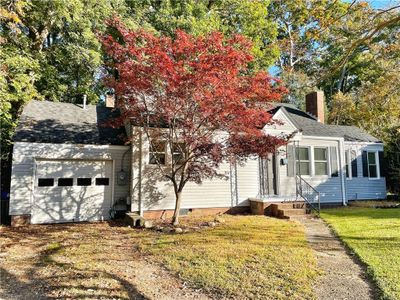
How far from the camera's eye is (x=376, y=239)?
809cm

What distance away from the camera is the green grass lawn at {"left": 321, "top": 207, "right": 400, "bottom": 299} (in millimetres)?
5449

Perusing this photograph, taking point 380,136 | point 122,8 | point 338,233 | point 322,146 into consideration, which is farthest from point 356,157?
point 122,8

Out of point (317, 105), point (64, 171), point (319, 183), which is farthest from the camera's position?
point (317, 105)

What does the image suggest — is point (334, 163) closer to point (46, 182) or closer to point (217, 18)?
point (217, 18)

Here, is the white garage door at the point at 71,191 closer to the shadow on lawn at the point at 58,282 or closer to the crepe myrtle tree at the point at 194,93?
the crepe myrtle tree at the point at 194,93

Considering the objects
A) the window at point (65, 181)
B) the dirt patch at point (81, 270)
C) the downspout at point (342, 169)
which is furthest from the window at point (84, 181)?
the downspout at point (342, 169)

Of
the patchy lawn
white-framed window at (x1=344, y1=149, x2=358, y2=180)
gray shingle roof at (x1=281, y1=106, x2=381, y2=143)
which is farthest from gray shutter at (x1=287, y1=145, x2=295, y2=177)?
the patchy lawn

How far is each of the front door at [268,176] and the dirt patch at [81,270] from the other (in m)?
6.64

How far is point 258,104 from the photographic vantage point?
36.6 ft

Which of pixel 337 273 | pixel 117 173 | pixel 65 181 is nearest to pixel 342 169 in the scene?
pixel 337 273

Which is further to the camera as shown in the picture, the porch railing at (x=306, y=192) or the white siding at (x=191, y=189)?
the porch railing at (x=306, y=192)

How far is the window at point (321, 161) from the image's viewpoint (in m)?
14.8

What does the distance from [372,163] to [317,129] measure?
439 centimetres

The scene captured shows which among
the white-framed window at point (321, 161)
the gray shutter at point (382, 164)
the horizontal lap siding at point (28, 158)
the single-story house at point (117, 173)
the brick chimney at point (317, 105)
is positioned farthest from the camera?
the brick chimney at point (317, 105)
